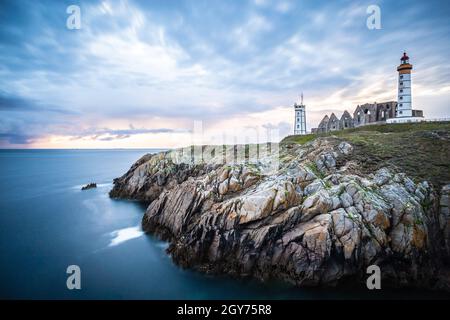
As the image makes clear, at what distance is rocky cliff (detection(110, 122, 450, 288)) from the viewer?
19688 millimetres

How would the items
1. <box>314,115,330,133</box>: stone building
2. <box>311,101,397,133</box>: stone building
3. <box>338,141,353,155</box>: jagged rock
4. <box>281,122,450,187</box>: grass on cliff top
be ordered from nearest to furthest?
<box>281,122,450,187</box>: grass on cliff top < <box>338,141,353,155</box>: jagged rock < <box>311,101,397,133</box>: stone building < <box>314,115,330,133</box>: stone building

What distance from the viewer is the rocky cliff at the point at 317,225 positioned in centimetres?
1969

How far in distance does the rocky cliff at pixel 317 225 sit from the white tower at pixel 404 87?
2718 centimetres

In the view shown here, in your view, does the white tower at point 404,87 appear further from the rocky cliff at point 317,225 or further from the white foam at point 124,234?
the white foam at point 124,234

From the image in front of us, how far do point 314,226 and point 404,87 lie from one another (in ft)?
137

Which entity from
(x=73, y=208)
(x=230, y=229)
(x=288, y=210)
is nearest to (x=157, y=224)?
(x=230, y=229)

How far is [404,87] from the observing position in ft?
149

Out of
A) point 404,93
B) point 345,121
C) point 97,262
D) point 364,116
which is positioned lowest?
point 97,262

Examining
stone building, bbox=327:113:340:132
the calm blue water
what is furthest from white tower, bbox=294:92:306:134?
the calm blue water

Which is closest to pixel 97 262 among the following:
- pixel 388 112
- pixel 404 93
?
pixel 404 93

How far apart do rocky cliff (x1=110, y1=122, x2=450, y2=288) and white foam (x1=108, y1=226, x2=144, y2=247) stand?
13.4 ft

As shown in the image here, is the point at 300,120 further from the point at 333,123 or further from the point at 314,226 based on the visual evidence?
the point at 314,226

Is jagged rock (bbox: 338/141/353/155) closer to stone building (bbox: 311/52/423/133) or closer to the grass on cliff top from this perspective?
the grass on cliff top
